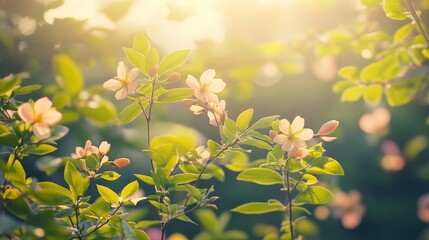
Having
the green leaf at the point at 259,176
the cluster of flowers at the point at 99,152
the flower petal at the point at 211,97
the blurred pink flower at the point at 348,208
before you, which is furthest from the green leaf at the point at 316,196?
the blurred pink flower at the point at 348,208

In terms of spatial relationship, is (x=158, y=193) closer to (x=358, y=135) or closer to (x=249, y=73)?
(x=249, y=73)

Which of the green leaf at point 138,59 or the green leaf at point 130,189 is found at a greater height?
the green leaf at point 138,59

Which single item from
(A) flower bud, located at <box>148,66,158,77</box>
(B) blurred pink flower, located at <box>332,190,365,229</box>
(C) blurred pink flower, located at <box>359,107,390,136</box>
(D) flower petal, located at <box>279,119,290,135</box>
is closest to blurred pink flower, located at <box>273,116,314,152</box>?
(D) flower petal, located at <box>279,119,290,135</box>

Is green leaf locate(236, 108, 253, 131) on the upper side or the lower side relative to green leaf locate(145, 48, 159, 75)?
lower

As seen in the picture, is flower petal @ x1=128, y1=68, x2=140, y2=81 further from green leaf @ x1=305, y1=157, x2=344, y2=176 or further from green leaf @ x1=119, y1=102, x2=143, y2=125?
green leaf @ x1=305, y1=157, x2=344, y2=176

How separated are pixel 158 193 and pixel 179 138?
20 centimetres

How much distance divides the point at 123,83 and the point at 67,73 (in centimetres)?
37

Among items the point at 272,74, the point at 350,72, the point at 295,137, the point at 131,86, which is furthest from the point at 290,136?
the point at 272,74

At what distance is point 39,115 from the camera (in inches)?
31.3

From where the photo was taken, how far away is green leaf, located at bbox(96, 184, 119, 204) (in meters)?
0.96

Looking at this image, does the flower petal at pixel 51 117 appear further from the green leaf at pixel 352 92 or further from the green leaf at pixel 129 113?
the green leaf at pixel 352 92

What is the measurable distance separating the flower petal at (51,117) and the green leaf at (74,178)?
173 millimetres

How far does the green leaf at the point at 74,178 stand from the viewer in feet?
3.07

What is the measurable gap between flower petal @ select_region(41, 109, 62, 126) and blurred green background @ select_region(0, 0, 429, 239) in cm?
72
